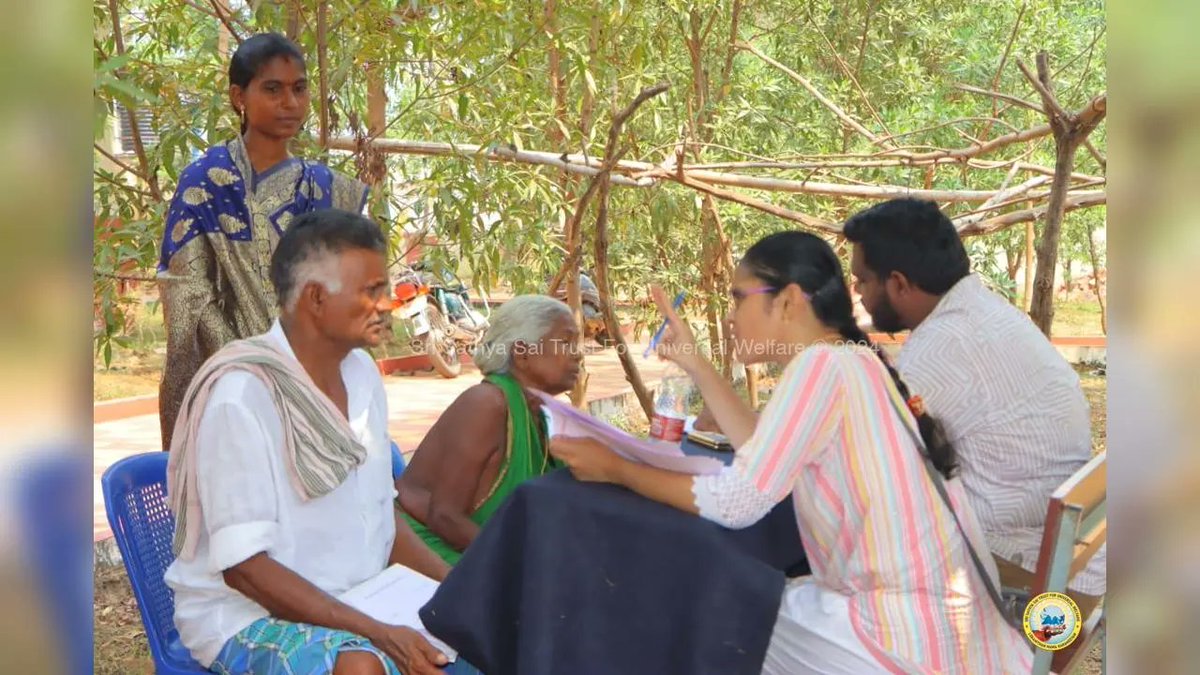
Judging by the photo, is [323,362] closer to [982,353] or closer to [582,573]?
[582,573]

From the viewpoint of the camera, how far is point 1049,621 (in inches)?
90.6

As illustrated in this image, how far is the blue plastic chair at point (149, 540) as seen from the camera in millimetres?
2420

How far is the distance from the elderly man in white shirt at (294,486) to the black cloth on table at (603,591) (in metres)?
0.16

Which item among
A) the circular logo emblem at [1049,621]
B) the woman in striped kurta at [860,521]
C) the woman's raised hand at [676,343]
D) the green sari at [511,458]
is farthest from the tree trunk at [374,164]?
the circular logo emblem at [1049,621]

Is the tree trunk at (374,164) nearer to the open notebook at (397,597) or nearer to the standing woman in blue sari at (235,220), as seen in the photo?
the standing woman in blue sari at (235,220)

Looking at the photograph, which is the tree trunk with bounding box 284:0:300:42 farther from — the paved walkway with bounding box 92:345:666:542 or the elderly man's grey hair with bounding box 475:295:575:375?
the paved walkway with bounding box 92:345:666:542

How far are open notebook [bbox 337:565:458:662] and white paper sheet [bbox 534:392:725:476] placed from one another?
1.37ft

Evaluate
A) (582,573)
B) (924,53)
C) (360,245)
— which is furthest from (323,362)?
(924,53)

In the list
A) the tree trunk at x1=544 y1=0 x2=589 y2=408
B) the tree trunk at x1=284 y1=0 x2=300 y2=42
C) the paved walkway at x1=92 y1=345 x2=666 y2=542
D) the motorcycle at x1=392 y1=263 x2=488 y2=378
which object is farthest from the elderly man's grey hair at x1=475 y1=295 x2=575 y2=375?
the motorcycle at x1=392 y1=263 x2=488 y2=378

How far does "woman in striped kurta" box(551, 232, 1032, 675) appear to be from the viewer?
2096 millimetres

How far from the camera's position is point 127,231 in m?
3.94

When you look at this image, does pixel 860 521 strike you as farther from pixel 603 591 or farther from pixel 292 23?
pixel 292 23
